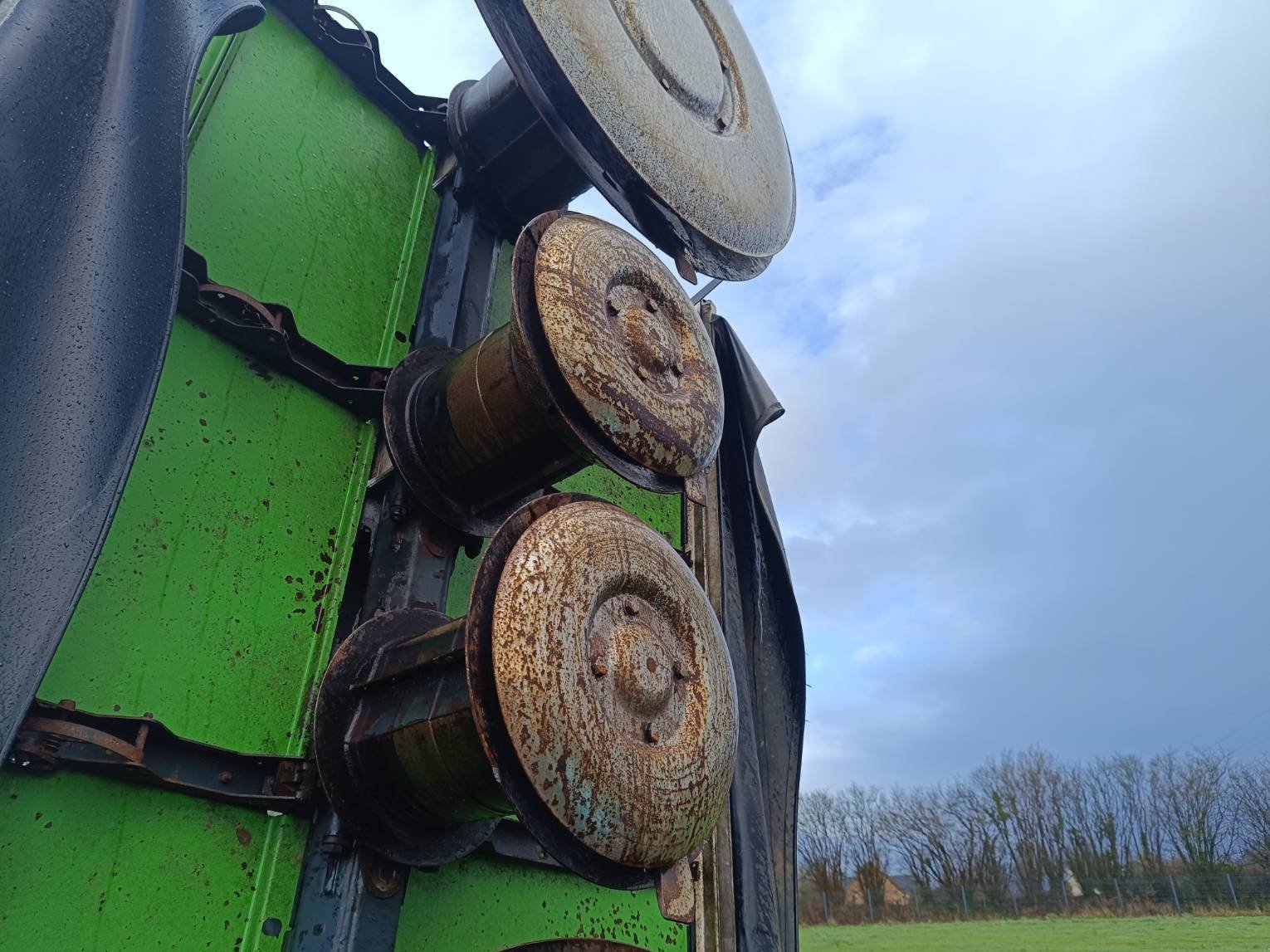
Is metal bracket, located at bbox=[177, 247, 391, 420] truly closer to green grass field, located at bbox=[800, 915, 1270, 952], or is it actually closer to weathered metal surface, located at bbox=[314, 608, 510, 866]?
weathered metal surface, located at bbox=[314, 608, 510, 866]

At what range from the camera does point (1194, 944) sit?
1396 centimetres

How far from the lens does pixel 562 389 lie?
1624 mm

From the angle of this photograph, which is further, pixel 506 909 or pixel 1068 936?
pixel 1068 936

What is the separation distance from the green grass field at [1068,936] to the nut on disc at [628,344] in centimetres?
1577

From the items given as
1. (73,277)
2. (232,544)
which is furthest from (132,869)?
(73,277)

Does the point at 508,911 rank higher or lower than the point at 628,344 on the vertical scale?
lower

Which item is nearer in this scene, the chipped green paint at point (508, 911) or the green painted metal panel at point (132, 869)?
the green painted metal panel at point (132, 869)

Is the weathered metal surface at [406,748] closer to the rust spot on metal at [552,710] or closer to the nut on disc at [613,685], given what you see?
the rust spot on metal at [552,710]

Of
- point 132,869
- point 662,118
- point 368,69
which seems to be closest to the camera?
point 132,869

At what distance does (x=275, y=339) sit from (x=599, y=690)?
117 centimetres

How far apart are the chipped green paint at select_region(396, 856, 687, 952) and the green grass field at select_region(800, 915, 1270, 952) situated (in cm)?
1483

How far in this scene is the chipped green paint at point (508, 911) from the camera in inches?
71.6

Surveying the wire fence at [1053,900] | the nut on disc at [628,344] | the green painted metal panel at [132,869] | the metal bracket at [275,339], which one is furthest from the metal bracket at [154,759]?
the wire fence at [1053,900]

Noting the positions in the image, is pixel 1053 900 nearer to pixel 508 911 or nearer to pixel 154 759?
pixel 508 911
